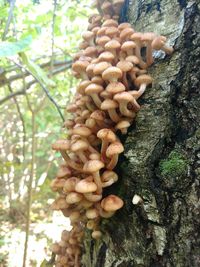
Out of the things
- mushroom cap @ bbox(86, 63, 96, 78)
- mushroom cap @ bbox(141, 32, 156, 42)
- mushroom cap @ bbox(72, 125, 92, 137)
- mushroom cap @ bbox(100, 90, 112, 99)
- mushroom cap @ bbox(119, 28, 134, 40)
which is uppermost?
mushroom cap @ bbox(119, 28, 134, 40)

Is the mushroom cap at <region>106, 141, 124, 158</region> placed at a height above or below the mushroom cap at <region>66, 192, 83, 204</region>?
above

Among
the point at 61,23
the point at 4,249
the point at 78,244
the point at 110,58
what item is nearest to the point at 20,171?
the point at 4,249

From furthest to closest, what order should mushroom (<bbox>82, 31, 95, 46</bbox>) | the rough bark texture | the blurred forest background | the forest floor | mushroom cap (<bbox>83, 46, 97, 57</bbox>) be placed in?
the forest floor → the blurred forest background → mushroom (<bbox>82, 31, 95, 46</bbox>) → mushroom cap (<bbox>83, 46, 97, 57</bbox>) → the rough bark texture

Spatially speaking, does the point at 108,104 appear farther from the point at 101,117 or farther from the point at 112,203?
the point at 112,203

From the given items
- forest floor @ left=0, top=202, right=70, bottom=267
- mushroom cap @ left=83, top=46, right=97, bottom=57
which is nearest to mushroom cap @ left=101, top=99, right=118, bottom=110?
mushroom cap @ left=83, top=46, right=97, bottom=57

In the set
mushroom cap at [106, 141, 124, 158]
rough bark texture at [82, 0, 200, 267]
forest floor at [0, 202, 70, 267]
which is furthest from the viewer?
forest floor at [0, 202, 70, 267]

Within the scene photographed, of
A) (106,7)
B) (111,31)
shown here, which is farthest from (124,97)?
(106,7)

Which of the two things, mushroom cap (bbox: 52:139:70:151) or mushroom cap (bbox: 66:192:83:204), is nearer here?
mushroom cap (bbox: 66:192:83:204)

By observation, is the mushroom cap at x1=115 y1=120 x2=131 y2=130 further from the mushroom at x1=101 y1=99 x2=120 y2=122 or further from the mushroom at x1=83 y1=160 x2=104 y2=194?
the mushroom at x1=83 y1=160 x2=104 y2=194
